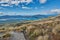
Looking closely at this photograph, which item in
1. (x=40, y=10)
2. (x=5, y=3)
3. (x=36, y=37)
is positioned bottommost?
(x=36, y=37)

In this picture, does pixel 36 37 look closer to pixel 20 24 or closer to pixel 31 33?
pixel 31 33

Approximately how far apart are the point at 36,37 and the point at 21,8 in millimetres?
414

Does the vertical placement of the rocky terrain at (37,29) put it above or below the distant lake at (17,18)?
below

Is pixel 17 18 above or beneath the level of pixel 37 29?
above

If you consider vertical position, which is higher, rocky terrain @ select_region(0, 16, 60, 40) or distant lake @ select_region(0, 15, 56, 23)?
distant lake @ select_region(0, 15, 56, 23)

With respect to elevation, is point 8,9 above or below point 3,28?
above

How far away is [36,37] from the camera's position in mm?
1391

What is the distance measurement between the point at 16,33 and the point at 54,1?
623mm

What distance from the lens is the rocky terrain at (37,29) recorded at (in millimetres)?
1383

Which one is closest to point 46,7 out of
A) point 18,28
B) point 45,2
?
point 45,2

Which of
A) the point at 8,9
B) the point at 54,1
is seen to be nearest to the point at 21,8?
the point at 8,9

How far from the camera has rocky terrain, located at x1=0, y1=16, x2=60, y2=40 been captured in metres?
1.38

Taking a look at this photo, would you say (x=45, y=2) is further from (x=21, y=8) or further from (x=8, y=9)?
(x=8, y=9)

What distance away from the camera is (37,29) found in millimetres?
1409
